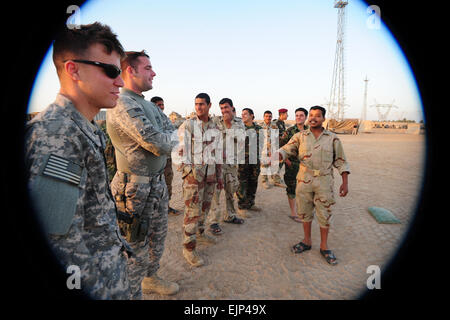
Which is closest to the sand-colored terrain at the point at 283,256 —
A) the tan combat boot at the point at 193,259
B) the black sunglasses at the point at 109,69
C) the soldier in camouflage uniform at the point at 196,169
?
the tan combat boot at the point at 193,259

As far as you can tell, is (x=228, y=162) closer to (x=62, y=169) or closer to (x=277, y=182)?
(x=62, y=169)

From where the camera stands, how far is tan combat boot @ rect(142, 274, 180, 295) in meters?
2.47

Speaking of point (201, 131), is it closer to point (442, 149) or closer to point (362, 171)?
point (442, 149)

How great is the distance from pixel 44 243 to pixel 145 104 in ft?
5.16

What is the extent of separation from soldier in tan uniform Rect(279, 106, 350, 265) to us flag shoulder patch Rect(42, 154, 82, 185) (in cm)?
300


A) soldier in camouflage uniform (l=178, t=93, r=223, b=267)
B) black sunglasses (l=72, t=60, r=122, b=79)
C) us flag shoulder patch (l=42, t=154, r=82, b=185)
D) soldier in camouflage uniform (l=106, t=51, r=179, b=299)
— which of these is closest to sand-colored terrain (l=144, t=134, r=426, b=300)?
soldier in camouflage uniform (l=178, t=93, r=223, b=267)

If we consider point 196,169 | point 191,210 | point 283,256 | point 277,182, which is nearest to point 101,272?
point 191,210

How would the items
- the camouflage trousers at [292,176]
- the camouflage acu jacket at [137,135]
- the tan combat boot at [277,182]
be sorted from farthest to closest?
the tan combat boot at [277,182]
the camouflage trousers at [292,176]
the camouflage acu jacket at [137,135]

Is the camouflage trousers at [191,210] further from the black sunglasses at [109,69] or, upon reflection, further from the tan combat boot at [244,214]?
the black sunglasses at [109,69]

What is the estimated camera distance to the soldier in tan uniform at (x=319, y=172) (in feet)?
10.1

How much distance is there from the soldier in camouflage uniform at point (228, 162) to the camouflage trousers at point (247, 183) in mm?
566

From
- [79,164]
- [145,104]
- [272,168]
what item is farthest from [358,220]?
[79,164]

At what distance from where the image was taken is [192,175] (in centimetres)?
311

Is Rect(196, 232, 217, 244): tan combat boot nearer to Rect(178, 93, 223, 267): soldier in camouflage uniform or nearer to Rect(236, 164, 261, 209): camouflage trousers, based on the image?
Rect(178, 93, 223, 267): soldier in camouflage uniform
